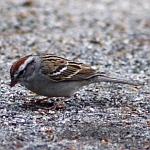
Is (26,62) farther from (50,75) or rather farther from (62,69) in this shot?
(62,69)

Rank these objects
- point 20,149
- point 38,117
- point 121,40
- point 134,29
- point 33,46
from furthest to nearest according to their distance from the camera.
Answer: point 134,29 < point 121,40 < point 33,46 < point 38,117 < point 20,149

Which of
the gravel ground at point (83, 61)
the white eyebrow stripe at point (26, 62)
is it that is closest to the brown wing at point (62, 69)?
the white eyebrow stripe at point (26, 62)

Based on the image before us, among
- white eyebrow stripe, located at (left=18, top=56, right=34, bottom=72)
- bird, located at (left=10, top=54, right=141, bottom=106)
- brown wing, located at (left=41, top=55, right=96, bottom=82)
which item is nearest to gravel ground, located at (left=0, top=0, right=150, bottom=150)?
bird, located at (left=10, top=54, right=141, bottom=106)

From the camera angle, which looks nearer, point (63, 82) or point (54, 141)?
point (54, 141)

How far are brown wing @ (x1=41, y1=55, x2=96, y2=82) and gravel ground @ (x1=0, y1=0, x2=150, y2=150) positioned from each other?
0.37 meters

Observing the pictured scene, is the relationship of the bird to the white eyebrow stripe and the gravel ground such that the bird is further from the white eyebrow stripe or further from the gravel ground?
the gravel ground

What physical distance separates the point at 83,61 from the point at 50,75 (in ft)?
9.83

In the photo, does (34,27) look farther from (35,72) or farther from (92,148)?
(92,148)

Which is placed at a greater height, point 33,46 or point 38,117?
point 33,46

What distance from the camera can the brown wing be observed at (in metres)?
6.35

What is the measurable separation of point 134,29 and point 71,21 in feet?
4.80

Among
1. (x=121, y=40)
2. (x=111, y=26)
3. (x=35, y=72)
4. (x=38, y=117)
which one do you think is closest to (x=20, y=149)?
(x=38, y=117)

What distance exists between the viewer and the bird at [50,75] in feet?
20.2

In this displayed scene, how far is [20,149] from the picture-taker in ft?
16.3
